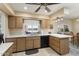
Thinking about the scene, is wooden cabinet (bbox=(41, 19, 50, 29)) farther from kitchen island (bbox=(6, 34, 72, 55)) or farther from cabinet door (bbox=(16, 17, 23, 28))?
cabinet door (bbox=(16, 17, 23, 28))

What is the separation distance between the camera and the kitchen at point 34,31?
3.54m

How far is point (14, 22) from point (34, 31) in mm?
1322

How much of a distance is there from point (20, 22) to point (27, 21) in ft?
1.71

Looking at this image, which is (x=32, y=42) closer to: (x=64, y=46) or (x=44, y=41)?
(x=44, y=41)

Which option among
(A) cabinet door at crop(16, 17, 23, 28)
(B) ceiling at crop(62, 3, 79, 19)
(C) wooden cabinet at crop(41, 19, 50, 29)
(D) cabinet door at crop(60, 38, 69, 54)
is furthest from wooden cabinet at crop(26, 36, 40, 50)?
(B) ceiling at crop(62, 3, 79, 19)

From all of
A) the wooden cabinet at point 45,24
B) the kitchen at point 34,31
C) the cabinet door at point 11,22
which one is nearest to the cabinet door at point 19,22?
the kitchen at point 34,31

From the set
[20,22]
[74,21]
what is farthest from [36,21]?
[74,21]

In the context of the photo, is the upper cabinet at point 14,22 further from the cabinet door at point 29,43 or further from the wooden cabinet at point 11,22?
the cabinet door at point 29,43

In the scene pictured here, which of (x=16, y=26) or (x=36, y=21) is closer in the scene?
(x=16, y=26)

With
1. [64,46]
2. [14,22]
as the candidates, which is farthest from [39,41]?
[14,22]

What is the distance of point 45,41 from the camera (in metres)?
4.70

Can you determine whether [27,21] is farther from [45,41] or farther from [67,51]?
[67,51]

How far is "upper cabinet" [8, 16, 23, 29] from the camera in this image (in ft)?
14.1

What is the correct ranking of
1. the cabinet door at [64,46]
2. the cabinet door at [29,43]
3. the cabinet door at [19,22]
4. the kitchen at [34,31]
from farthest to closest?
the cabinet door at [19,22] → the cabinet door at [29,43] → the kitchen at [34,31] → the cabinet door at [64,46]
